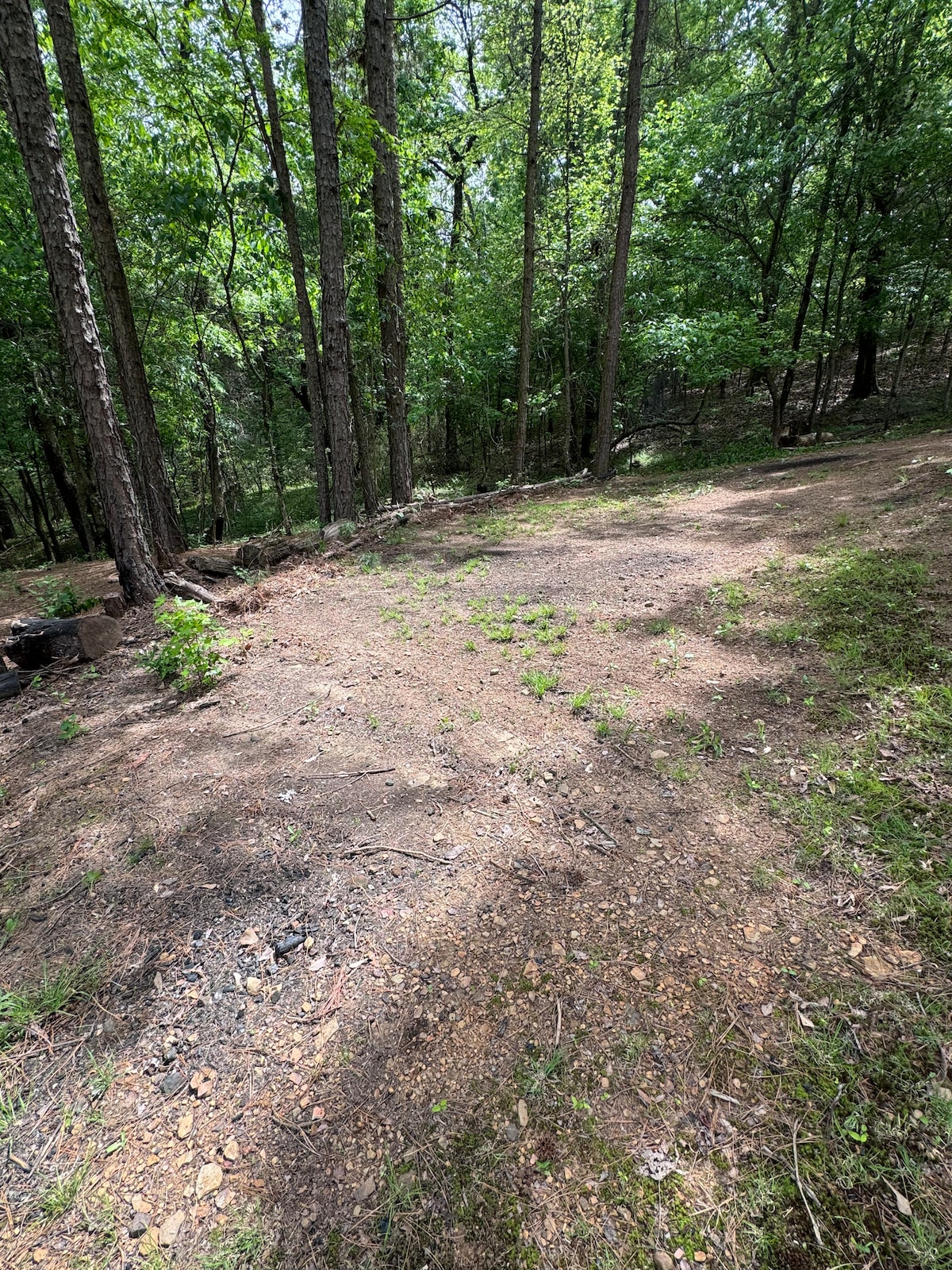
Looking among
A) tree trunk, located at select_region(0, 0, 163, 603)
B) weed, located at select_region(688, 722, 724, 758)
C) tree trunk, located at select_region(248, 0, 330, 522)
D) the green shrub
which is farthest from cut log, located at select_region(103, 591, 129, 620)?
weed, located at select_region(688, 722, 724, 758)

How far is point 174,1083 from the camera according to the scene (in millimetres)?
1805

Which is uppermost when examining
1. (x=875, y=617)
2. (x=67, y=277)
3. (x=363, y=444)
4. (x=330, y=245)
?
(x=330, y=245)

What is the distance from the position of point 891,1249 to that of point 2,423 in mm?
17955

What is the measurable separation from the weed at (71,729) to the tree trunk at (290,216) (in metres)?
7.27

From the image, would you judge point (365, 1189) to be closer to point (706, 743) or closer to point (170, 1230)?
point (170, 1230)

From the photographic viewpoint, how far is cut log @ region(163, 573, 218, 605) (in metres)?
6.13

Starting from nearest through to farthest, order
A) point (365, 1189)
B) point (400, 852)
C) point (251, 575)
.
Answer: point (365, 1189)
point (400, 852)
point (251, 575)

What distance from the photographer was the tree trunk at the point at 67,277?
4371 mm

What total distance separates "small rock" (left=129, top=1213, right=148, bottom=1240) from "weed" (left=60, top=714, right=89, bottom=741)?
3061 millimetres

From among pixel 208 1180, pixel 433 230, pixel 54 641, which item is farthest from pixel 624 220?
pixel 208 1180

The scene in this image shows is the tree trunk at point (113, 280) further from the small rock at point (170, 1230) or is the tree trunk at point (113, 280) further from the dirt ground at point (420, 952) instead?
the small rock at point (170, 1230)

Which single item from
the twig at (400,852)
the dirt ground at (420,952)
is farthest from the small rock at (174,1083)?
the twig at (400,852)

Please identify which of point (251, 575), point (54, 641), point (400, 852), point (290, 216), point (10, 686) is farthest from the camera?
point (290, 216)

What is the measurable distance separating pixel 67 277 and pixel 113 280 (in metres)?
2.73
